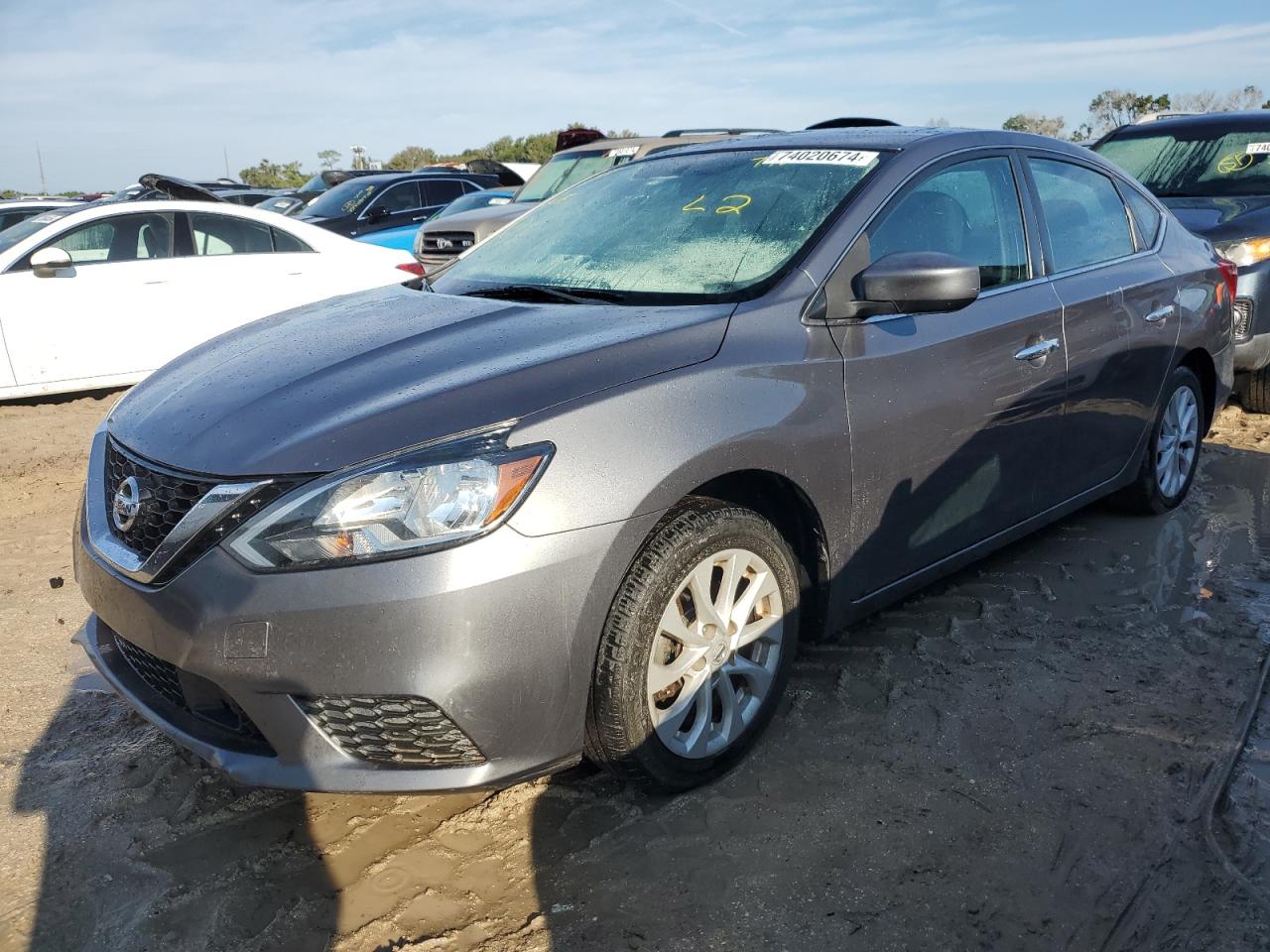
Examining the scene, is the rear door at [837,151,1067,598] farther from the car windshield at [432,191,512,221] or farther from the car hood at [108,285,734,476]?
the car windshield at [432,191,512,221]

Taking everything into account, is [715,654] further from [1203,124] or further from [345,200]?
[345,200]

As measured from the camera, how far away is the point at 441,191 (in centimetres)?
1326

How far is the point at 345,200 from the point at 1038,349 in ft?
33.5

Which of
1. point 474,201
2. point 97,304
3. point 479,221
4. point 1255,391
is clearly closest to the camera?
point 1255,391

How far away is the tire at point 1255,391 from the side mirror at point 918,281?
15.7 ft

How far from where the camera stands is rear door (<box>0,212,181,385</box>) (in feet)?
23.1

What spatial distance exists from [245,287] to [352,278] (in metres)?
0.84

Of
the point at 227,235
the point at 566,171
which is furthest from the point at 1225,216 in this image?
the point at 227,235

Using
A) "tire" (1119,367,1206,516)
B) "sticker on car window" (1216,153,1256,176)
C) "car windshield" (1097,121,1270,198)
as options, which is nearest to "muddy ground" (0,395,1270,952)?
"tire" (1119,367,1206,516)

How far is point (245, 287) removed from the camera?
792 centimetres

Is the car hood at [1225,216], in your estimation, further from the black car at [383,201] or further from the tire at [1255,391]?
the black car at [383,201]

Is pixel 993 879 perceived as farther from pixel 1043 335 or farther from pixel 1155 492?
pixel 1155 492

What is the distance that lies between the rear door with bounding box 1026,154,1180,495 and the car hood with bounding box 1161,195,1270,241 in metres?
2.25

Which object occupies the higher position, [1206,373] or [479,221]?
[479,221]
